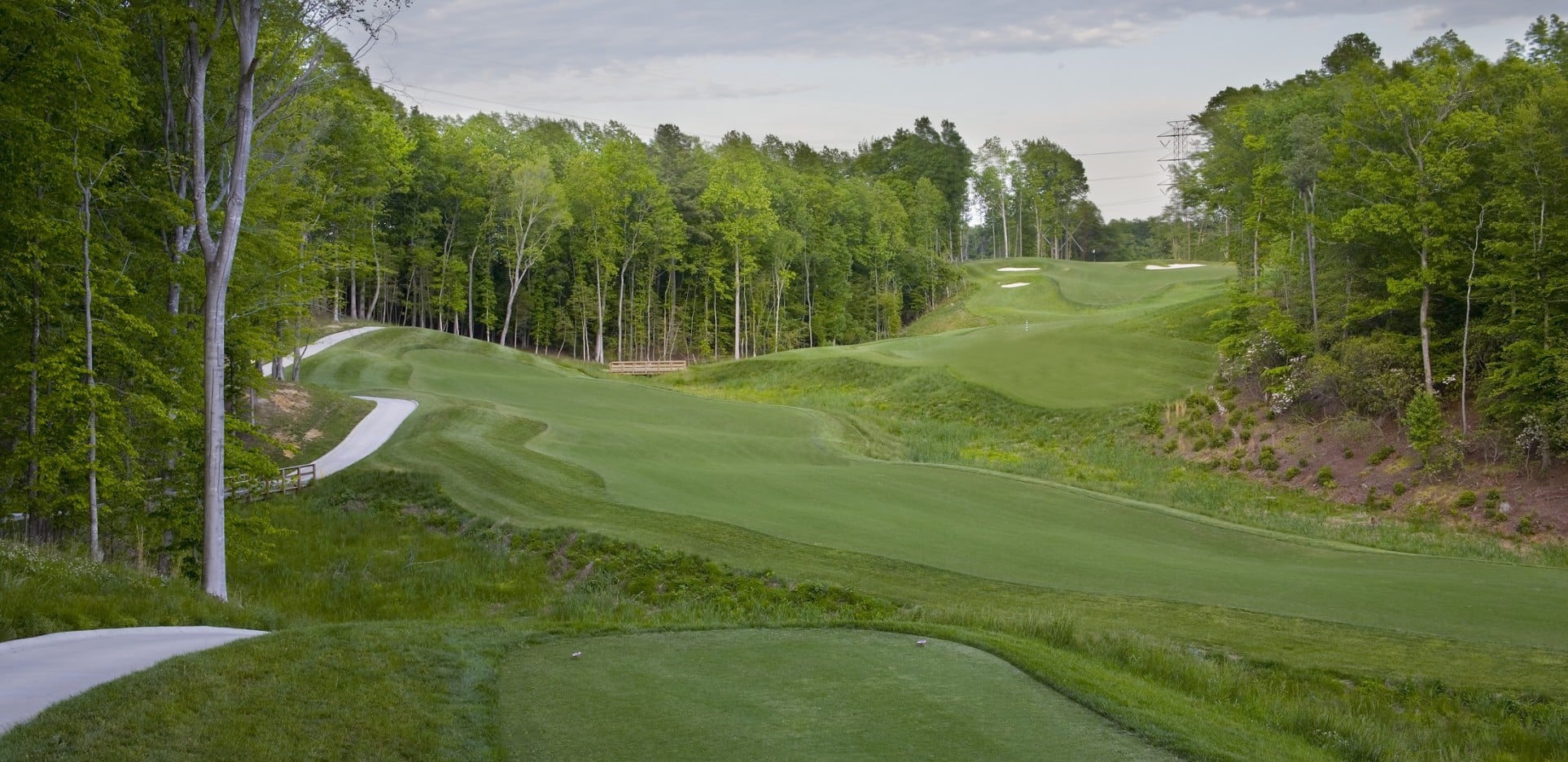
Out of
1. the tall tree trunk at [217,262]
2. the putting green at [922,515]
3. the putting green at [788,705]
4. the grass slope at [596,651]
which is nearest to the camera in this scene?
the putting green at [788,705]

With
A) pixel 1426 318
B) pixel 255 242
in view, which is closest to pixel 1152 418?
pixel 1426 318

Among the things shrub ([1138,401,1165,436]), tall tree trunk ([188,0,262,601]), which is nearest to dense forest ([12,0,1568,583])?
tall tree trunk ([188,0,262,601])

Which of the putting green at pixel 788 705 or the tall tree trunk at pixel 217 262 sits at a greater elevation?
the tall tree trunk at pixel 217 262

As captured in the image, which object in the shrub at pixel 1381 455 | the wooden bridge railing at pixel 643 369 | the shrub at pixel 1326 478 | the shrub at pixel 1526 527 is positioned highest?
the wooden bridge railing at pixel 643 369

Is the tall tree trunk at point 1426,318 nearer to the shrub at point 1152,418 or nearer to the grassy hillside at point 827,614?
the grassy hillside at point 827,614

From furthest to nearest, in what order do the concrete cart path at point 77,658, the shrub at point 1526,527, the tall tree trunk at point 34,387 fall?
the shrub at point 1526,527
the tall tree trunk at point 34,387
the concrete cart path at point 77,658

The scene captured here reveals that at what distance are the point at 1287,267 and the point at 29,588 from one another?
44.4 meters

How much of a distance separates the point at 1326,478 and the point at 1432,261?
7.67 m

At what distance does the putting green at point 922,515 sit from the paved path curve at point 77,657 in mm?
10665

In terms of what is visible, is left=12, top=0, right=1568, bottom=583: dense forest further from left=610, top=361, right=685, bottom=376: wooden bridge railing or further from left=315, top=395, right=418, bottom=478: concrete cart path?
left=610, top=361, right=685, bottom=376: wooden bridge railing

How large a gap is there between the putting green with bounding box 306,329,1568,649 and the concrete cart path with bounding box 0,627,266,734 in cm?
1070

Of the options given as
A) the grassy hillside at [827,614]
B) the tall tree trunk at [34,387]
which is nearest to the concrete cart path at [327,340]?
the grassy hillside at [827,614]

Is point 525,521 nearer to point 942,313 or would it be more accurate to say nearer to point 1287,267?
point 1287,267

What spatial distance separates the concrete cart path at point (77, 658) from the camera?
741cm
